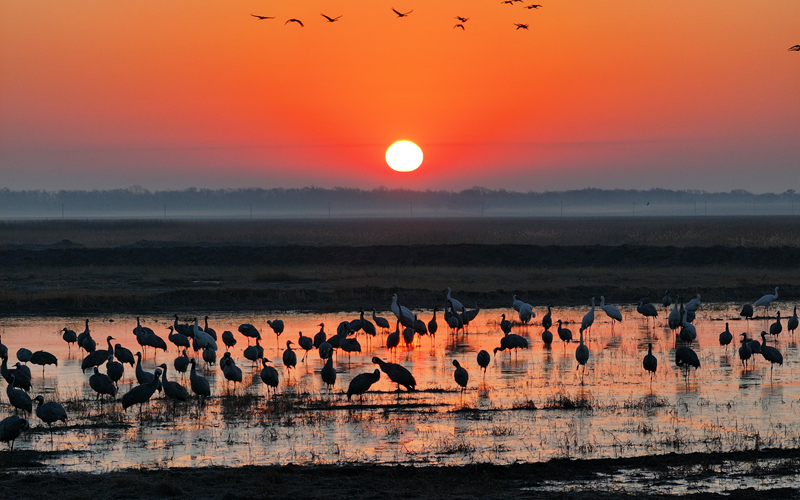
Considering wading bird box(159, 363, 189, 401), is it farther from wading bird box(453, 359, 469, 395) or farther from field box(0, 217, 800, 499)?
wading bird box(453, 359, 469, 395)

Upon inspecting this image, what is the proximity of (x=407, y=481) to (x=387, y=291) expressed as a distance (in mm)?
22911

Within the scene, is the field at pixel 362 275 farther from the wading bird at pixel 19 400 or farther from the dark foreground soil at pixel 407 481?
the dark foreground soil at pixel 407 481

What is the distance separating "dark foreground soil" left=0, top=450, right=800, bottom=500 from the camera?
9.50 m

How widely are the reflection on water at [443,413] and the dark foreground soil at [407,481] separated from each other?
2.04 ft

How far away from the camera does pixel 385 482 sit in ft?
32.7

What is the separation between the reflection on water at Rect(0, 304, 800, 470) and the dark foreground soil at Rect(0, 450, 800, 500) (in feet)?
2.04

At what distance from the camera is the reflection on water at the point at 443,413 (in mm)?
11703

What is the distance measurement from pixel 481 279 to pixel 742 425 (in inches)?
1009

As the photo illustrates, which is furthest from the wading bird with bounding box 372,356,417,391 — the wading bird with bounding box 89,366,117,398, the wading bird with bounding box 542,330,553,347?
the wading bird with bounding box 542,330,553,347

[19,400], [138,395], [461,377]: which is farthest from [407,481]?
[19,400]

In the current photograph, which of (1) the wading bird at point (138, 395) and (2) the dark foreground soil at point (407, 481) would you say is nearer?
(2) the dark foreground soil at point (407, 481)

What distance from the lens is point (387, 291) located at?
32812 mm

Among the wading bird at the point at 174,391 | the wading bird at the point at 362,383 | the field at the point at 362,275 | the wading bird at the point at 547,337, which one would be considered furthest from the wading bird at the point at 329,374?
the field at the point at 362,275

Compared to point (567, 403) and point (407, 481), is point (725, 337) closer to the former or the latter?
point (567, 403)
